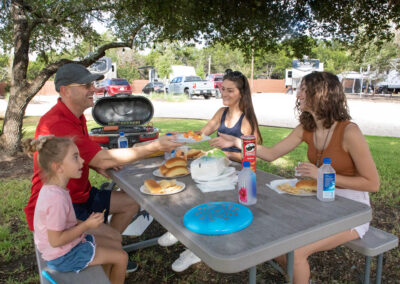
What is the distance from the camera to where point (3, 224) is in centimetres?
400

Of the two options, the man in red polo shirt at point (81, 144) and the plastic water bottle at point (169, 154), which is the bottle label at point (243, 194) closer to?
the man in red polo shirt at point (81, 144)

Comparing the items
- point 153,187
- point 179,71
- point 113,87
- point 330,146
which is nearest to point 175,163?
point 153,187

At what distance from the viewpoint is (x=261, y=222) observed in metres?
1.57

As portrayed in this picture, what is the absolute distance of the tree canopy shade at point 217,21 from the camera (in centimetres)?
473

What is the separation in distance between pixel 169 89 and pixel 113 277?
84.1 ft

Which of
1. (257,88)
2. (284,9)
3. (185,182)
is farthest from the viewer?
(257,88)

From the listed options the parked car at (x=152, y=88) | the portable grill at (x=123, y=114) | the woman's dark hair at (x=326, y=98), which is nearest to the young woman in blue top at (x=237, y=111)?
the woman's dark hair at (x=326, y=98)

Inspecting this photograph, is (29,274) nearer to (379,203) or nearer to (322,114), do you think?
(322,114)

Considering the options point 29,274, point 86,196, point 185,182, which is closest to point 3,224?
point 29,274

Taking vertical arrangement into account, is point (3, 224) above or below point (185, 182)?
below

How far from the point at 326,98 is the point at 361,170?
1.99ft

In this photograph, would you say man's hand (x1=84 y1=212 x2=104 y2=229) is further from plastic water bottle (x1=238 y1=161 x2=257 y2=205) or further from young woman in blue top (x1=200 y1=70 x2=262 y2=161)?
young woman in blue top (x1=200 y1=70 x2=262 y2=161)

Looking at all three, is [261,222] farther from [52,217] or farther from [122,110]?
[122,110]

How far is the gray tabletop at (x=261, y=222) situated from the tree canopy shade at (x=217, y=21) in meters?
2.95
